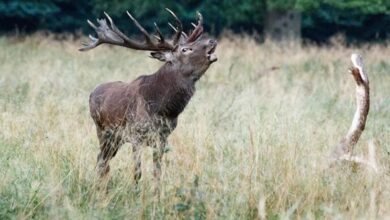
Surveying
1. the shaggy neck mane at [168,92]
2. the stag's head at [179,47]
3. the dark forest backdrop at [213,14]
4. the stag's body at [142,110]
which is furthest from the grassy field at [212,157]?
the dark forest backdrop at [213,14]

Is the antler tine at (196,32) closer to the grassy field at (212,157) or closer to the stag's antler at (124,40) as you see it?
the stag's antler at (124,40)

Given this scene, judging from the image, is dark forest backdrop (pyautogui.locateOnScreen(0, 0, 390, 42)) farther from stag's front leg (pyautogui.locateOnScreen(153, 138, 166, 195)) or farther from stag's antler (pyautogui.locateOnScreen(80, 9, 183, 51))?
stag's front leg (pyautogui.locateOnScreen(153, 138, 166, 195))

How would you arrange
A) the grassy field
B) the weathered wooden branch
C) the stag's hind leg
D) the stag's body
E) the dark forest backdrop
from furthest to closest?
the dark forest backdrop → the weathered wooden branch → the stag's body → the stag's hind leg → the grassy field

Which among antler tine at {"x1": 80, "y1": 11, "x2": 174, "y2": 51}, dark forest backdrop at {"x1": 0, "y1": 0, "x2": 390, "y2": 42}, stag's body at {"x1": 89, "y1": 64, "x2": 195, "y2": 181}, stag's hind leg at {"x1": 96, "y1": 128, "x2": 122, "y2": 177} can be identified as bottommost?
dark forest backdrop at {"x1": 0, "y1": 0, "x2": 390, "y2": 42}

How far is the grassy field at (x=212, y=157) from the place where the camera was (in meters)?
5.95

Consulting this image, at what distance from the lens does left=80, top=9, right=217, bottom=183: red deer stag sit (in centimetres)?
730

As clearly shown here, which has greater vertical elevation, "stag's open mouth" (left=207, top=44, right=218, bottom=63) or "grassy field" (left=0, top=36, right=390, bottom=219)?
→ "stag's open mouth" (left=207, top=44, right=218, bottom=63)

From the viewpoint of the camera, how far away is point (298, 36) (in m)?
22.0

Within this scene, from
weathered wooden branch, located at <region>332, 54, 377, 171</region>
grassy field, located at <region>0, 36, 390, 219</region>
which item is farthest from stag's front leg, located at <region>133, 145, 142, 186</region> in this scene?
weathered wooden branch, located at <region>332, 54, 377, 171</region>

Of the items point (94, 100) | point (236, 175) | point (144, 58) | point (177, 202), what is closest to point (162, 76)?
point (94, 100)

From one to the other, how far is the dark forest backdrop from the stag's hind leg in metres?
12.9

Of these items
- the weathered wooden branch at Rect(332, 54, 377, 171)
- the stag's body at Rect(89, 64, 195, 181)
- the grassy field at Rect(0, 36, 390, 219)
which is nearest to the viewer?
the grassy field at Rect(0, 36, 390, 219)

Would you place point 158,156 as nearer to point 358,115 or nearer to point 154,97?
point 154,97

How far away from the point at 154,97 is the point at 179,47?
44 centimetres
